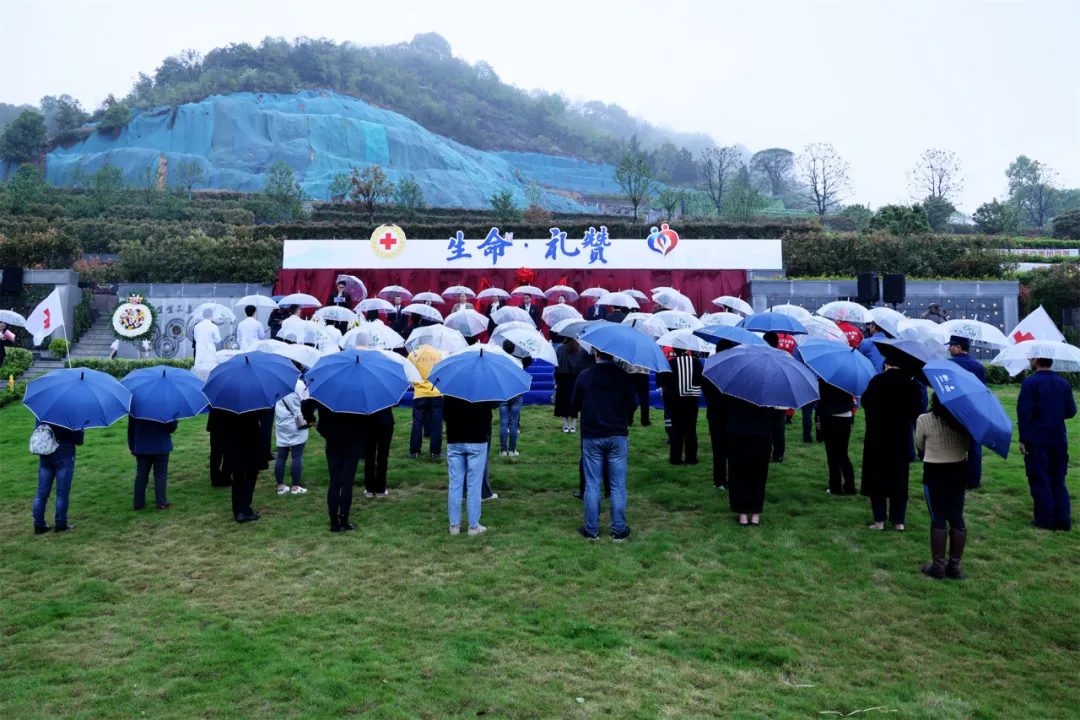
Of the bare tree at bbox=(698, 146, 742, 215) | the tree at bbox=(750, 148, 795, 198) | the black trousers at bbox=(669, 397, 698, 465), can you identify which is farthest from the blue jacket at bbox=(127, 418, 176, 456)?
the tree at bbox=(750, 148, 795, 198)

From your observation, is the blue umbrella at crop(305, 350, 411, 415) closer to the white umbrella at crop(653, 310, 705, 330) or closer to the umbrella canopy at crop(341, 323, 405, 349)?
the umbrella canopy at crop(341, 323, 405, 349)

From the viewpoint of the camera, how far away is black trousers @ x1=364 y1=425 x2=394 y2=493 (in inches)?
302

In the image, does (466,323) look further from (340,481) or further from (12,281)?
(12,281)

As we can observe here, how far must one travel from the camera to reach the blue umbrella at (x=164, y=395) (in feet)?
22.8

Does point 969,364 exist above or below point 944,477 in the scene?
above

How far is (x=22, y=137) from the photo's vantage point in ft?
225

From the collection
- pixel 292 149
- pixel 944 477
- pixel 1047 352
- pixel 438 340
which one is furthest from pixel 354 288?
pixel 292 149

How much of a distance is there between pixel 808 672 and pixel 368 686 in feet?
7.63

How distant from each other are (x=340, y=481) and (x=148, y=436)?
6.52 feet

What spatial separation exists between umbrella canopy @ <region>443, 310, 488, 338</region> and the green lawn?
3.35m

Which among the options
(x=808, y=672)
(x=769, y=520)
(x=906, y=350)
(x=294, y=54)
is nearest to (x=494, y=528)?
(x=769, y=520)

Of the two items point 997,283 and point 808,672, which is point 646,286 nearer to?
point 997,283

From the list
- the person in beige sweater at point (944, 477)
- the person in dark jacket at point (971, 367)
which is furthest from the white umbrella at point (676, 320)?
the person in beige sweater at point (944, 477)

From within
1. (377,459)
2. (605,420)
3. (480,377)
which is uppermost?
(480,377)
